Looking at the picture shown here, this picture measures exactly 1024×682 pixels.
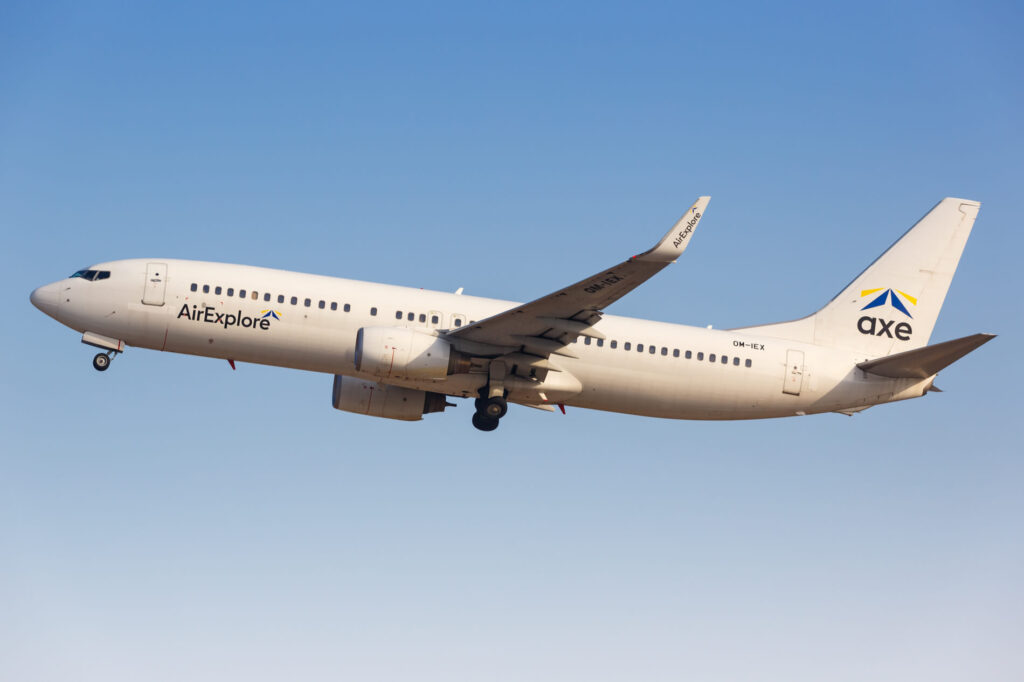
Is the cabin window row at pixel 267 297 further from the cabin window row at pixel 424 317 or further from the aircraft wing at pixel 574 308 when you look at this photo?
the aircraft wing at pixel 574 308

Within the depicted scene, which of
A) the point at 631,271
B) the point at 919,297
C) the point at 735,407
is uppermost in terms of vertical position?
the point at 919,297

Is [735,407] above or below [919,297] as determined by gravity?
below

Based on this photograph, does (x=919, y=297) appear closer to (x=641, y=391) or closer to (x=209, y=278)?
(x=641, y=391)

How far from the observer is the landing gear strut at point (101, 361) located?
35.8 metres

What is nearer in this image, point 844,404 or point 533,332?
point 533,332

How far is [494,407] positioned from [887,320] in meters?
15.0

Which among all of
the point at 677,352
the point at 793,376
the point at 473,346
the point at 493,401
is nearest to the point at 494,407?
the point at 493,401

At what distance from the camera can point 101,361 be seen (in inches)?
1412

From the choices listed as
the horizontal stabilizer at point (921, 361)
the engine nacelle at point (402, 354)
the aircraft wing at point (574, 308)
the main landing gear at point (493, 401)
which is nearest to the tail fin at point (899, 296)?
the horizontal stabilizer at point (921, 361)

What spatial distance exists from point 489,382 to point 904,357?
1363 centimetres

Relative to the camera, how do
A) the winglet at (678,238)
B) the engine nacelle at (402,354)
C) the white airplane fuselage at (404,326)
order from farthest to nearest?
the white airplane fuselage at (404,326), the engine nacelle at (402,354), the winglet at (678,238)

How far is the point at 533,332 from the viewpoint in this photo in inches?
1344

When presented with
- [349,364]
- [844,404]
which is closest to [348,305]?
[349,364]

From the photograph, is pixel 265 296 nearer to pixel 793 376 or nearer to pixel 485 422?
pixel 485 422
